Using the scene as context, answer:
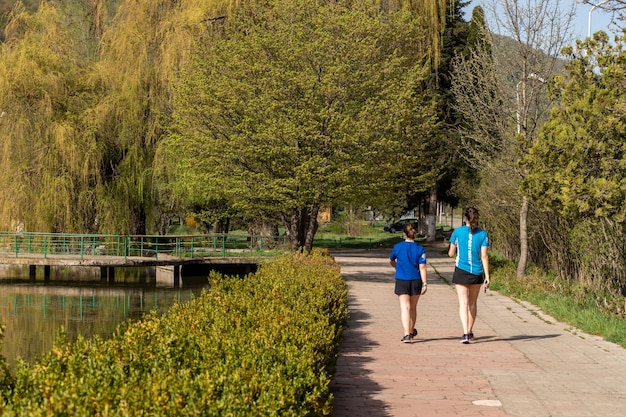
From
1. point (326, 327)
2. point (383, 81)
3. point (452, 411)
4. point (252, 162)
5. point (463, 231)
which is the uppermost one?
point (383, 81)

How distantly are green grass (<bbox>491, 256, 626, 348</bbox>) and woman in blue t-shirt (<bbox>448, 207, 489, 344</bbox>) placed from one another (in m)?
2.29

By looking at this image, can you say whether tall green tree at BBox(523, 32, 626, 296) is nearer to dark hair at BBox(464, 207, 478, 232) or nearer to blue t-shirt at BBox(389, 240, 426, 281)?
dark hair at BBox(464, 207, 478, 232)

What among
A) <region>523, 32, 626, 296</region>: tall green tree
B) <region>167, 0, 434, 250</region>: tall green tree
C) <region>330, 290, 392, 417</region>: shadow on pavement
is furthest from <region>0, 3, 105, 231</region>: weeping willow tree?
<region>330, 290, 392, 417</region>: shadow on pavement

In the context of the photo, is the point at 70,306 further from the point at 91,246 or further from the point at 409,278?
the point at 409,278

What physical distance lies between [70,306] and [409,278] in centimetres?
1664

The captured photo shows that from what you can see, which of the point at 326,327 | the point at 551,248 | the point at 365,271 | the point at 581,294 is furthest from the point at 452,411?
the point at 365,271

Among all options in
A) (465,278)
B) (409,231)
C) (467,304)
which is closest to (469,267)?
(465,278)

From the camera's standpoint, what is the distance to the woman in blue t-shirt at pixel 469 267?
13.0 m

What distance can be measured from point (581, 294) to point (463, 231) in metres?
6.34

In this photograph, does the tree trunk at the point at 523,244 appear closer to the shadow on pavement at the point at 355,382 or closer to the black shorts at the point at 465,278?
the shadow on pavement at the point at 355,382

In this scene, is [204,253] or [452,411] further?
[204,253]

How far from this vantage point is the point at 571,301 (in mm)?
18281

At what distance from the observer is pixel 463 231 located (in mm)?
13148

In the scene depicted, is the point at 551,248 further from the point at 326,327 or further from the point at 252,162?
the point at 326,327
